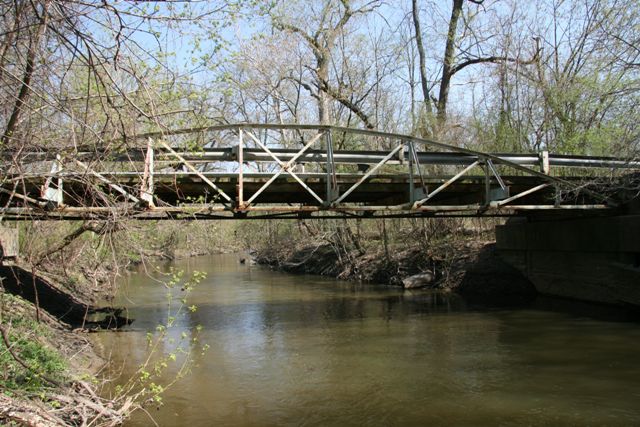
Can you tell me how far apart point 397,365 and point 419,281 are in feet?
45.2

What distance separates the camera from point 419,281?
80.0ft

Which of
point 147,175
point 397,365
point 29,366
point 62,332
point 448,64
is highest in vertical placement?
point 448,64

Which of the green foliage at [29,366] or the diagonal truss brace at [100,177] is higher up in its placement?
the diagonal truss brace at [100,177]

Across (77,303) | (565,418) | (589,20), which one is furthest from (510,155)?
(77,303)

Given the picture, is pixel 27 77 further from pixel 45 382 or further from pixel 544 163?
pixel 544 163

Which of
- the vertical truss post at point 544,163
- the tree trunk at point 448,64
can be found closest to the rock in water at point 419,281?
the tree trunk at point 448,64

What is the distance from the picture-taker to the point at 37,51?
5.50m

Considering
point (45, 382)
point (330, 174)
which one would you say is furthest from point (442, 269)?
point (45, 382)

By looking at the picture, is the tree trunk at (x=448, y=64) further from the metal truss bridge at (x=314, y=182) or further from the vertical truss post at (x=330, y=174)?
the vertical truss post at (x=330, y=174)

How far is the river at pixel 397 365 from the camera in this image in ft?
27.1

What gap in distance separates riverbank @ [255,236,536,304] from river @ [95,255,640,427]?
7.46 ft

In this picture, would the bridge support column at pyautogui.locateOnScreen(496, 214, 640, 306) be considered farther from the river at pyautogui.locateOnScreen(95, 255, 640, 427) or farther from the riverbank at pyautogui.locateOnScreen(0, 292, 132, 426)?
the riverbank at pyautogui.locateOnScreen(0, 292, 132, 426)

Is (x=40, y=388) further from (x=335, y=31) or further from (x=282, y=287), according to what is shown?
(x=335, y=31)

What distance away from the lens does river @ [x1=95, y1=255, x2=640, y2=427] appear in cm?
826
